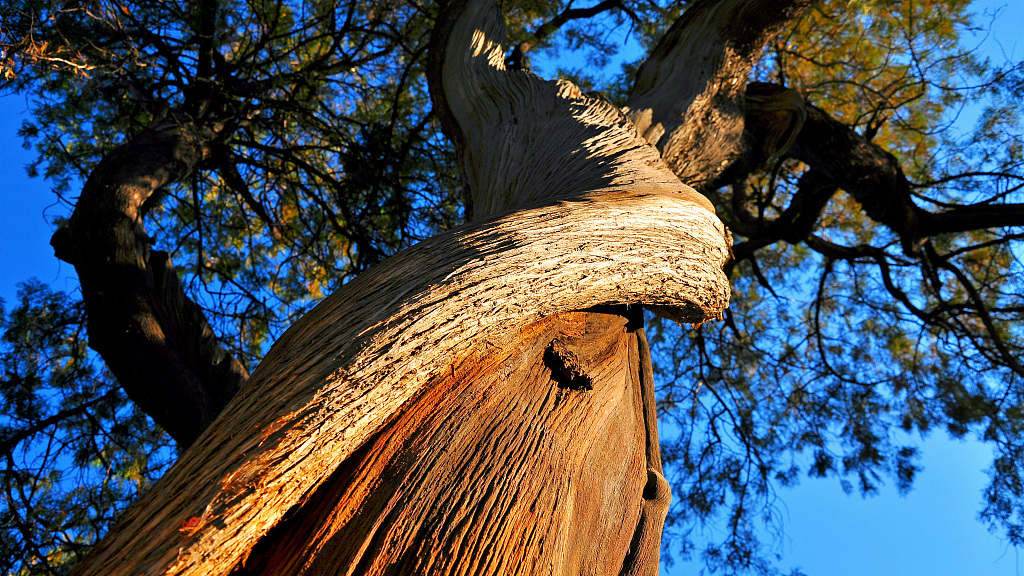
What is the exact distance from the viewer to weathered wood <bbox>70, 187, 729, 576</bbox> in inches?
28.9

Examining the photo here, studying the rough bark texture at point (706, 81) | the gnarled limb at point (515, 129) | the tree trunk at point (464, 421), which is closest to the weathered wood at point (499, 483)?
the tree trunk at point (464, 421)

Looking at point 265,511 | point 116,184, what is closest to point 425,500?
point 265,511

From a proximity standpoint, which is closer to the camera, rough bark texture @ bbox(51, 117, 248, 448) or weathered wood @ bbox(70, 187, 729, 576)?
weathered wood @ bbox(70, 187, 729, 576)

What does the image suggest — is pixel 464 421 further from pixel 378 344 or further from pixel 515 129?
pixel 515 129

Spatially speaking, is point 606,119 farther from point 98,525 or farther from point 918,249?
point 98,525

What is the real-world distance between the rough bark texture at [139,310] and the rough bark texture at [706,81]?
6.72 ft

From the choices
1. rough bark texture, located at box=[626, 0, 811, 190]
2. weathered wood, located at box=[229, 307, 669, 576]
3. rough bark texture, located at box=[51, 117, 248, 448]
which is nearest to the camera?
weathered wood, located at box=[229, 307, 669, 576]

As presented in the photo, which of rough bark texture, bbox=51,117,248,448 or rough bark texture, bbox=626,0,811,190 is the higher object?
rough bark texture, bbox=626,0,811,190

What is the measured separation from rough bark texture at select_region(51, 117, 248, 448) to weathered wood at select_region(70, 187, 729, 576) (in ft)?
4.81

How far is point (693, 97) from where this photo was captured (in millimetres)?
2590

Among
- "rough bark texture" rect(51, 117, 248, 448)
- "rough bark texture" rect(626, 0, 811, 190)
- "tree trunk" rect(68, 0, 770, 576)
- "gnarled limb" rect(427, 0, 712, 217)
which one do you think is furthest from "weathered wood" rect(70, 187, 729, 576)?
"rough bark texture" rect(51, 117, 248, 448)

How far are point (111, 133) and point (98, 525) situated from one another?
2.64m

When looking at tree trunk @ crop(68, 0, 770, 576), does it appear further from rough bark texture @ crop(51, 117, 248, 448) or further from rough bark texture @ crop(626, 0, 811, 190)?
rough bark texture @ crop(51, 117, 248, 448)

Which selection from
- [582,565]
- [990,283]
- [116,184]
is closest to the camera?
[582,565]
